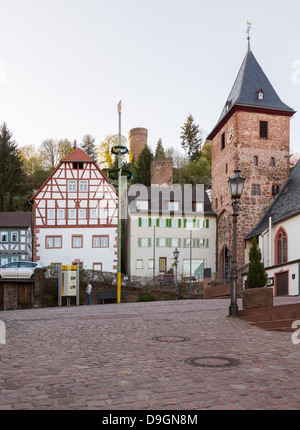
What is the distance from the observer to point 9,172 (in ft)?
208

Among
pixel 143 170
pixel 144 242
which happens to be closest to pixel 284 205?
pixel 144 242

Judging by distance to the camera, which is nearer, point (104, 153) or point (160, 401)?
point (160, 401)

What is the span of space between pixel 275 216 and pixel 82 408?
120 feet

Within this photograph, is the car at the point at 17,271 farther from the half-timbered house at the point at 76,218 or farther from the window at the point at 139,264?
the window at the point at 139,264

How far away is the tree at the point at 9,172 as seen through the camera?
62.7 m

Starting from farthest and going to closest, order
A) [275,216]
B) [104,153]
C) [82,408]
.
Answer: [104,153] → [275,216] → [82,408]

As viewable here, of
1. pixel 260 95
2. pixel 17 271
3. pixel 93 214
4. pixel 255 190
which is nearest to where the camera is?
pixel 17 271

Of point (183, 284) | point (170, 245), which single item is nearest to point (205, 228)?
point (170, 245)

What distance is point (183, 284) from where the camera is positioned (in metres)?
40.4

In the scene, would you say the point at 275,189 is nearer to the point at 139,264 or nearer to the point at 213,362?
the point at 139,264

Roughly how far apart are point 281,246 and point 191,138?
58528 millimetres

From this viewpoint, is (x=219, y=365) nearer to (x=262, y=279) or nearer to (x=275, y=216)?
(x=262, y=279)

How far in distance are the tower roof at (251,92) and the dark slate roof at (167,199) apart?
8104mm

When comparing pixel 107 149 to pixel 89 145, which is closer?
pixel 107 149
